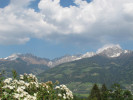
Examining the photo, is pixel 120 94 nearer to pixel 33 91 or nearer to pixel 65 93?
pixel 65 93

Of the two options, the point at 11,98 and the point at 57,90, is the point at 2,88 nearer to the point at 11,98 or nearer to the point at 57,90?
the point at 11,98

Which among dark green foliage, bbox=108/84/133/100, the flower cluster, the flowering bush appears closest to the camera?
the flowering bush

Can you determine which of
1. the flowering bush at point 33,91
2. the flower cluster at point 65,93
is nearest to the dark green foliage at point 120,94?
the flower cluster at point 65,93

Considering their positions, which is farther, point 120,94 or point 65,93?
point 120,94

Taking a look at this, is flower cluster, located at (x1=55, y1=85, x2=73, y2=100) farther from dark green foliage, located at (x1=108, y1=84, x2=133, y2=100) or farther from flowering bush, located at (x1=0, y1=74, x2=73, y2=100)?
dark green foliage, located at (x1=108, y1=84, x2=133, y2=100)

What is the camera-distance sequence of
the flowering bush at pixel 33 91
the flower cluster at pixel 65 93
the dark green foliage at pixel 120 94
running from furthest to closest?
1. the dark green foliage at pixel 120 94
2. the flower cluster at pixel 65 93
3. the flowering bush at pixel 33 91

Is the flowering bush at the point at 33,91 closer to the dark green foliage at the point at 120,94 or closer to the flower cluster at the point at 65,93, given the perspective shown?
the flower cluster at the point at 65,93

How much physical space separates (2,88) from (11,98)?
1.19 meters

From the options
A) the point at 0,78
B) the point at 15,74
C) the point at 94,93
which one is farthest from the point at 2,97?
the point at 94,93

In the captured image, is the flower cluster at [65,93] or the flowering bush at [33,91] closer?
the flowering bush at [33,91]

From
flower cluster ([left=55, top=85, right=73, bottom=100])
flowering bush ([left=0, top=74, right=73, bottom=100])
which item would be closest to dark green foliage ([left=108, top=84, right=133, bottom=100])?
flower cluster ([left=55, top=85, right=73, bottom=100])

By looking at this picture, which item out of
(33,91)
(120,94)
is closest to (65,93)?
(33,91)

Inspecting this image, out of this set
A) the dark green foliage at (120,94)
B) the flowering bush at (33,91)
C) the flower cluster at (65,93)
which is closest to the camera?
the flowering bush at (33,91)

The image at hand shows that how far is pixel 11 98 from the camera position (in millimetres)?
8297
